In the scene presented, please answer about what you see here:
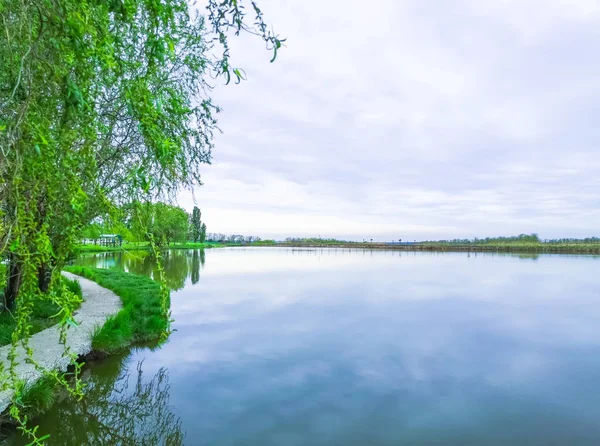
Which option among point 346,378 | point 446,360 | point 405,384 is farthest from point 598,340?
point 346,378

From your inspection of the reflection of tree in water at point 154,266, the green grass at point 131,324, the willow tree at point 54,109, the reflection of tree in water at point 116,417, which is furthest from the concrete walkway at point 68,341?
the reflection of tree in water at point 154,266

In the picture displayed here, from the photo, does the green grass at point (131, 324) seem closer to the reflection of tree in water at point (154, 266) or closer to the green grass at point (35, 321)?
the green grass at point (35, 321)

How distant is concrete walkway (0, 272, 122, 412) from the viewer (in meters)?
5.02

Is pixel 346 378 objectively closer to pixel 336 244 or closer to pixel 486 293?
pixel 486 293

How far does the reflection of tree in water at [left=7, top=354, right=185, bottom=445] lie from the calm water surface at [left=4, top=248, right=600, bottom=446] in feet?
0.07

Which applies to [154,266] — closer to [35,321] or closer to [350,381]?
[35,321]

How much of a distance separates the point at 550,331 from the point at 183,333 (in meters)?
10.8

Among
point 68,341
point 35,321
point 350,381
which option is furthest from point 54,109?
point 35,321

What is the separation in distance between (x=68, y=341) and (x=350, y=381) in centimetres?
526

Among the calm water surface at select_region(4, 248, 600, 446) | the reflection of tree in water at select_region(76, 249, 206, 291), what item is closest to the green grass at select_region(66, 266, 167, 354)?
the calm water surface at select_region(4, 248, 600, 446)

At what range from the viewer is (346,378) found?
724cm

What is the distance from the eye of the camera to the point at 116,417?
535 cm

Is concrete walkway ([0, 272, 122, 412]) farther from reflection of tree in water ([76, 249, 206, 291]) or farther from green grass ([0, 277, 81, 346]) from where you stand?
reflection of tree in water ([76, 249, 206, 291])

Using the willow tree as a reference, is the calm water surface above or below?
below
